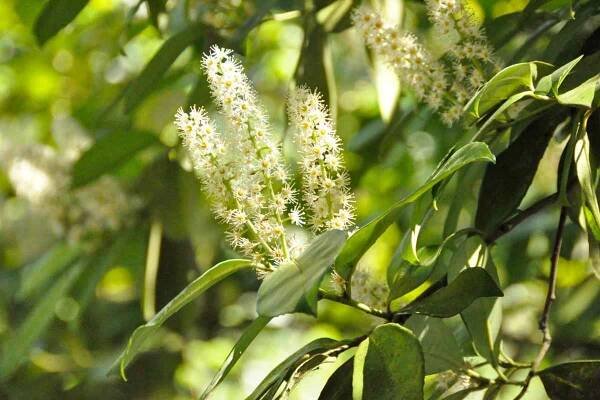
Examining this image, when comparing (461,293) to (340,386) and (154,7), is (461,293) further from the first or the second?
(154,7)

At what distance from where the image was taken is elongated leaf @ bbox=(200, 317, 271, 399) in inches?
28.4

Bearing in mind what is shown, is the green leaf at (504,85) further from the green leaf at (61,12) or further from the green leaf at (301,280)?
the green leaf at (61,12)

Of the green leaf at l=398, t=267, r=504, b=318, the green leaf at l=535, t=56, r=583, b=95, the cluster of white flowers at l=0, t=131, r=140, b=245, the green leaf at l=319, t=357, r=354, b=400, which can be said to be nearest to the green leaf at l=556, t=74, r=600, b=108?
the green leaf at l=535, t=56, r=583, b=95

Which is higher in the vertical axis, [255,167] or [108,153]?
[255,167]

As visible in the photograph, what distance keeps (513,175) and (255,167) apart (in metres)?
0.26

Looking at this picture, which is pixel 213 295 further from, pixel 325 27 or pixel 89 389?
pixel 325 27

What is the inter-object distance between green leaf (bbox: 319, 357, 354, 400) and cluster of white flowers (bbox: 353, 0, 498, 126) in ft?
0.84

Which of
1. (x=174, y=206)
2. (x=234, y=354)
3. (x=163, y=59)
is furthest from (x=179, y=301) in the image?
(x=174, y=206)

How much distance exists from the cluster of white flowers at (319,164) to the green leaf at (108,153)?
26.1 inches

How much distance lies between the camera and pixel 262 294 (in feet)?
2.14

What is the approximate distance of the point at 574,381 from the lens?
2.54 feet

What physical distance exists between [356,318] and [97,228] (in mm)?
799

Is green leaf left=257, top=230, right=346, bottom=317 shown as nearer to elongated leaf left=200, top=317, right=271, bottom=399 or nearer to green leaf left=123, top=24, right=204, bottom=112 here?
elongated leaf left=200, top=317, right=271, bottom=399

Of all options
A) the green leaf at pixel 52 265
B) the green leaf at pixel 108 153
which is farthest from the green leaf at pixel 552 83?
the green leaf at pixel 52 265
